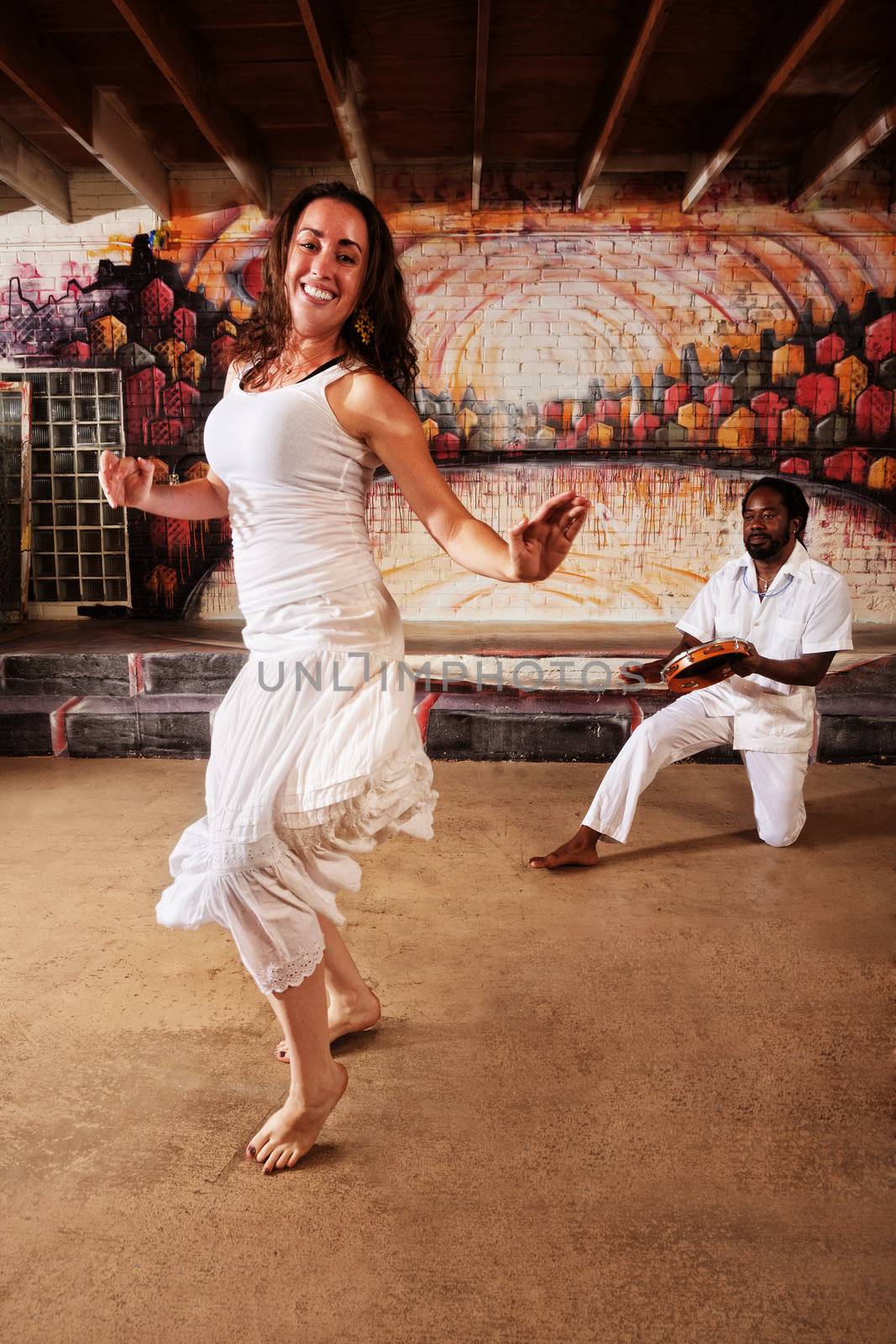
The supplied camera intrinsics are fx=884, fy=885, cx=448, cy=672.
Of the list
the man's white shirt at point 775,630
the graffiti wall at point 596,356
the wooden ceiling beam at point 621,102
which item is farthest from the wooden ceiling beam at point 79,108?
the man's white shirt at point 775,630

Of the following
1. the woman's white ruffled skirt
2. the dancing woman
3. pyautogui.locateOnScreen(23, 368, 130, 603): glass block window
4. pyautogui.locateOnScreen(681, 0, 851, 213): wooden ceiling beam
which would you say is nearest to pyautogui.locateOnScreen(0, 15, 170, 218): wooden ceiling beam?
pyautogui.locateOnScreen(23, 368, 130, 603): glass block window

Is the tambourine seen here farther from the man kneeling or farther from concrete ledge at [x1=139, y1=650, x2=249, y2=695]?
concrete ledge at [x1=139, y1=650, x2=249, y2=695]

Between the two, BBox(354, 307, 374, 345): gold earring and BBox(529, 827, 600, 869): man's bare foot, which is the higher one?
BBox(354, 307, 374, 345): gold earring

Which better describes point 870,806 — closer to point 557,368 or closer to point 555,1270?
point 555,1270

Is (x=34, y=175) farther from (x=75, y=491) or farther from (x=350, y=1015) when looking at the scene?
(x=350, y=1015)

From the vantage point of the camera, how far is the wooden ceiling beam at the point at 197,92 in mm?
4055

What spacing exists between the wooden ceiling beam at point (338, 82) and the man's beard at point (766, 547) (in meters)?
2.45

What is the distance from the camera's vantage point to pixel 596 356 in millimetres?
6312

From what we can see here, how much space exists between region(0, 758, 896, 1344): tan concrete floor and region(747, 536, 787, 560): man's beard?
1156 mm

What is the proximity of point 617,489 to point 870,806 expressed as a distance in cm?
327

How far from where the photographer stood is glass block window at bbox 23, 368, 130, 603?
21.2 ft

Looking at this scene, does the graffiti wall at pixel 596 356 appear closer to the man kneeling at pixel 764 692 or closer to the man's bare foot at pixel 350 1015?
the man kneeling at pixel 764 692

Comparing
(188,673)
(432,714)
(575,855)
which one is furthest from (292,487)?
(188,673)

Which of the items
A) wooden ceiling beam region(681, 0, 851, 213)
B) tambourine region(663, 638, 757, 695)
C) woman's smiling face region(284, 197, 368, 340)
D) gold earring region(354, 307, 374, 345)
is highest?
wooden ceiling beam region(681, 0, 851, 213)
